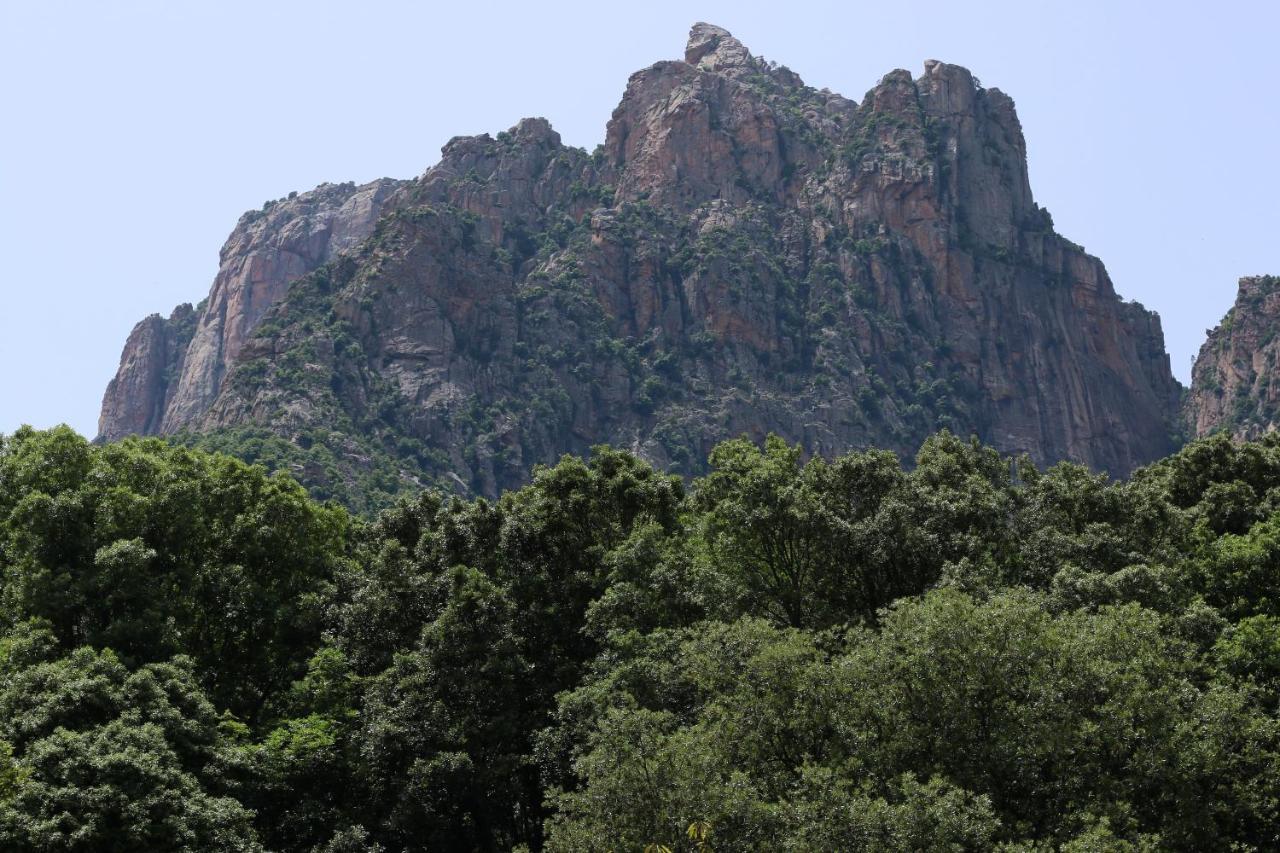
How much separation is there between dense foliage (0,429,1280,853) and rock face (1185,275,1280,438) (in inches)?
5497

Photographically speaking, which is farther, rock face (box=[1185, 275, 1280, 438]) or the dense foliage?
rock face (box=[1185, 275, 1280, 438])

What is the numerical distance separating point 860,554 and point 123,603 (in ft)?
74.7

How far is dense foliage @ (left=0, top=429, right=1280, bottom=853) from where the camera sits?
2822cm

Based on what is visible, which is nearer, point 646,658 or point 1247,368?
point 646,658

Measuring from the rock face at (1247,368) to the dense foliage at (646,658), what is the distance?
13963 cm

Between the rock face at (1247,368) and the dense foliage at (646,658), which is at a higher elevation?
the rock face at (1247,368)

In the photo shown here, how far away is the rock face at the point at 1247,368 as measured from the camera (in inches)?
7042

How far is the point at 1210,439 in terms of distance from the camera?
5553cm

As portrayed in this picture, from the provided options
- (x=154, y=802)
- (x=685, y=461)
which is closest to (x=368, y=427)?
(x=685, y=461)

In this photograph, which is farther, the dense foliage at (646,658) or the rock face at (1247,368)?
the rock face at (1247,368)

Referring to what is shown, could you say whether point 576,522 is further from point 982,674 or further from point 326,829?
point 982,674

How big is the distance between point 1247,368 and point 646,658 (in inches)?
7040

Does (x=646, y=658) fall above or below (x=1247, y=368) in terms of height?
below

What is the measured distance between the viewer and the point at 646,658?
3519cm
